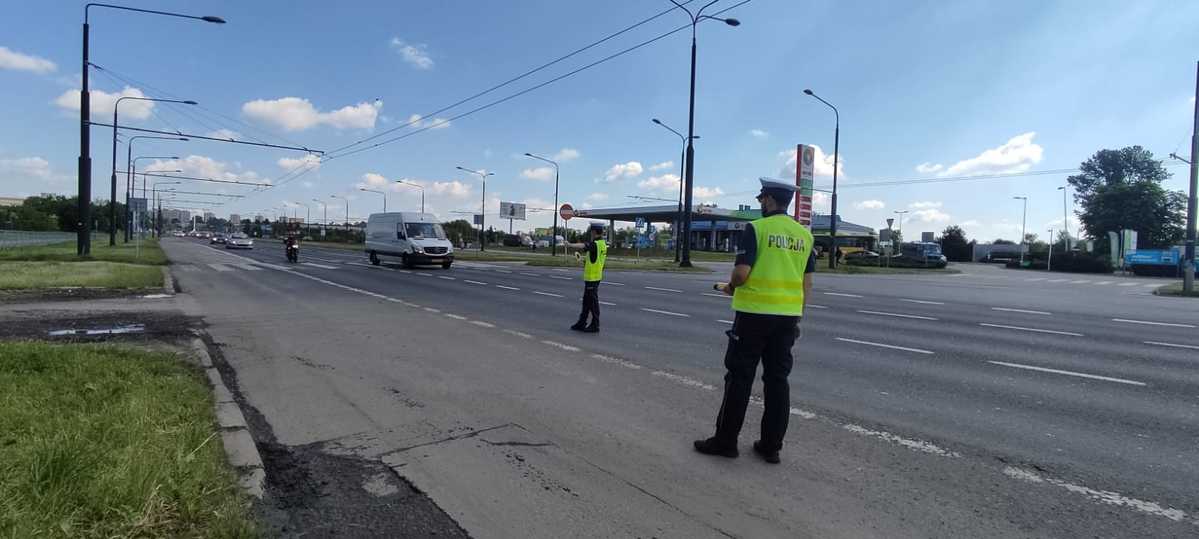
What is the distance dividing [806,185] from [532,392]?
30060 millimetres

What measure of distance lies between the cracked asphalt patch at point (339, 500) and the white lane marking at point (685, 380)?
3.10 metres

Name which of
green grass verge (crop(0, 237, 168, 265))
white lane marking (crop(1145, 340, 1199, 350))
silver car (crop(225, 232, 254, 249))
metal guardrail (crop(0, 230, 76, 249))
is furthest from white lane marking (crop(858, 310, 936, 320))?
silver car (crop(225, 232, 254, 249))

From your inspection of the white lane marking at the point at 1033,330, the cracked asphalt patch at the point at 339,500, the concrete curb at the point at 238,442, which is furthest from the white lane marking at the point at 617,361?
the white lane marking at the point at 1033,330

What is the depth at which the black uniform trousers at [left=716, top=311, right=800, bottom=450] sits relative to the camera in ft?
13.0

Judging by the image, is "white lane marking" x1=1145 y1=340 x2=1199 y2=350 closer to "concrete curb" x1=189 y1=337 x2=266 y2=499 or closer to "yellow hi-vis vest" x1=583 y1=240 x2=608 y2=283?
"yellow hi-vis vest" x1=583 y1=240 x2=608 y2=283

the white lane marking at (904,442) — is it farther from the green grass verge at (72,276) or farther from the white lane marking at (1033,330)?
the green grass verge at (72,276)

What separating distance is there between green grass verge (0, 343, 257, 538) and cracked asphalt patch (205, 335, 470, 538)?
0.24 metres

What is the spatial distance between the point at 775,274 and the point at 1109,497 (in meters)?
2.13

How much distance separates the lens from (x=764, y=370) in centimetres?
401

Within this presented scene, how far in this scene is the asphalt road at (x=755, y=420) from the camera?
3.33 metres

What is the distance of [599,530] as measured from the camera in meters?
3.09

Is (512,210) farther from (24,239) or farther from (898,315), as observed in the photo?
(898,315)

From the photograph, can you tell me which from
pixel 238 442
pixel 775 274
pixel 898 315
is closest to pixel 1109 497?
pixel 775 274

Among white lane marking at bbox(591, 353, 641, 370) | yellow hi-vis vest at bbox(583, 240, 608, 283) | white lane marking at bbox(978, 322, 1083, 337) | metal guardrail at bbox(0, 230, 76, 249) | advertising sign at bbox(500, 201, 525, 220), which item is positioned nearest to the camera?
white lane marking at bbox(591, 353, 641, 370)
